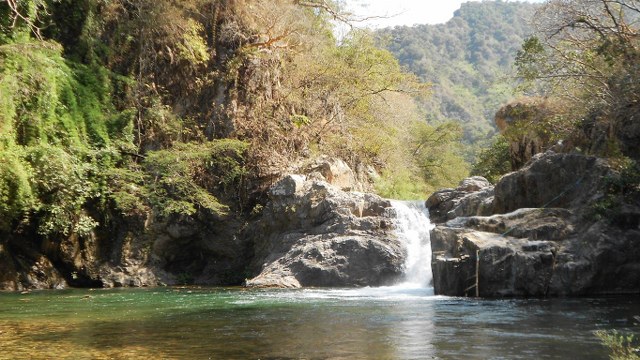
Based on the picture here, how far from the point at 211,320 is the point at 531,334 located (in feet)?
13.9

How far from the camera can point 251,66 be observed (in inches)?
787

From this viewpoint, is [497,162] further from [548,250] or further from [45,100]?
[45,100]

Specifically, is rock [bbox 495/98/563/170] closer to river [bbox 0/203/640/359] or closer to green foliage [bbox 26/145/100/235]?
river [bbox 0/203/640/359]

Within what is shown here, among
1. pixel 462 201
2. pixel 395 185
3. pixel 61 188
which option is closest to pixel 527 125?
pixel 462 201

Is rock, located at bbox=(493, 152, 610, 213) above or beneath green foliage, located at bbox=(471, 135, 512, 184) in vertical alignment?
beneath

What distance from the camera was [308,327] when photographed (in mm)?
7836

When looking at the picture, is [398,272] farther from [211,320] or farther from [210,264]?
[211,320]

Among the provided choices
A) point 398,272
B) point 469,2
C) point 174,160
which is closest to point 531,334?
point 398,272

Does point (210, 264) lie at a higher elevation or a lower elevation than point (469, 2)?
lower

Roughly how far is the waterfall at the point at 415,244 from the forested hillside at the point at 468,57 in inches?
1950

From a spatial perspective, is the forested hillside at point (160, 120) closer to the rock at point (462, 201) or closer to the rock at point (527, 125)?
the rock at point (462, 201)

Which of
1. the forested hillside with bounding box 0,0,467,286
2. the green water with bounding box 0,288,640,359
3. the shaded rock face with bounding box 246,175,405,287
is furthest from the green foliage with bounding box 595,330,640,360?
the forested hillside with bounding box 0,0,467,286

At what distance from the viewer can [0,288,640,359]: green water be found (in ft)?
20.1

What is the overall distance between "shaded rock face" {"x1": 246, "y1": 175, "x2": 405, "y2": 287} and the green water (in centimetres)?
288
